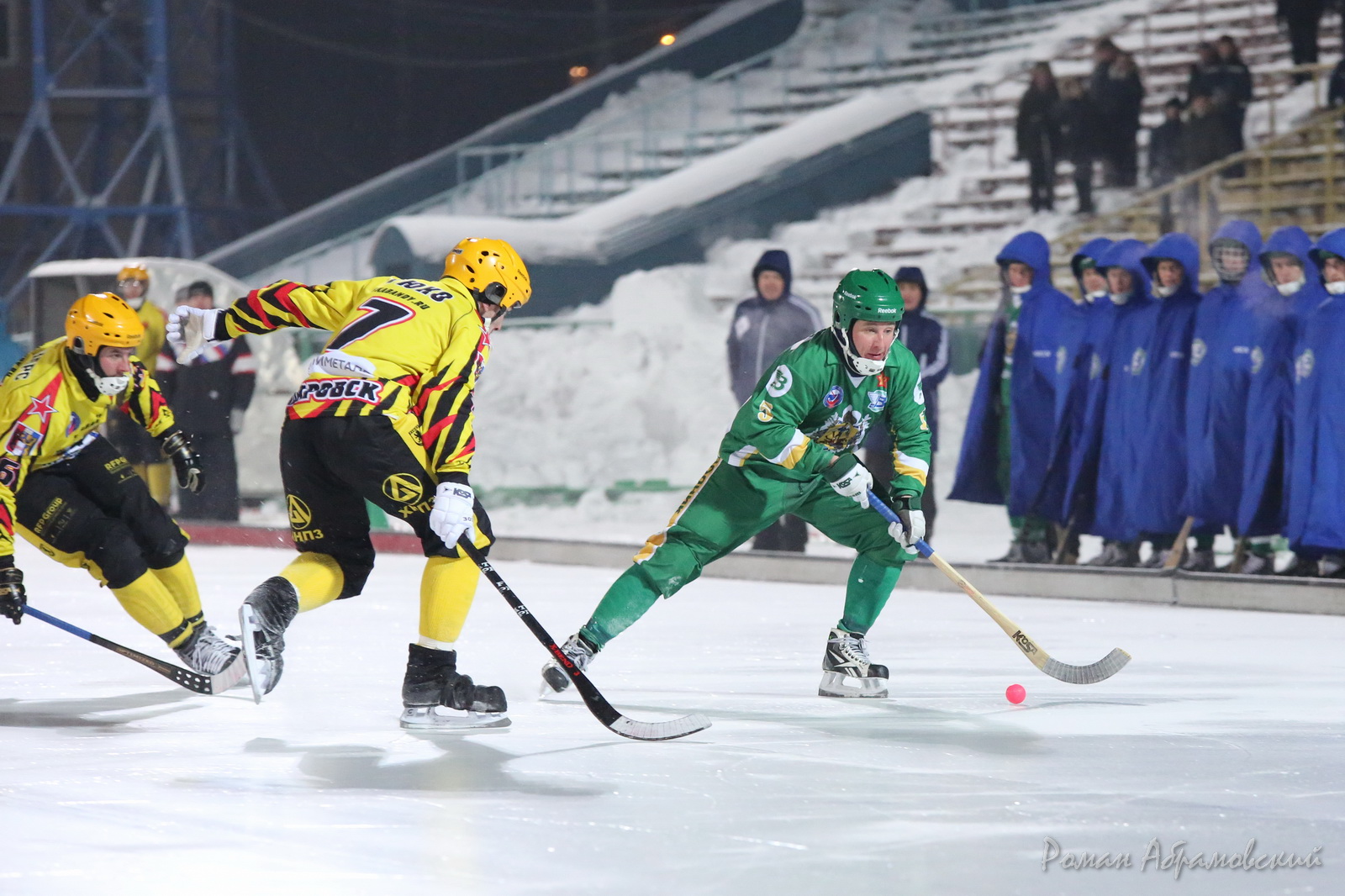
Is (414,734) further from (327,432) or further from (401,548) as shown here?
(401,548)

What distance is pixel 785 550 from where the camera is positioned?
30.3 ft

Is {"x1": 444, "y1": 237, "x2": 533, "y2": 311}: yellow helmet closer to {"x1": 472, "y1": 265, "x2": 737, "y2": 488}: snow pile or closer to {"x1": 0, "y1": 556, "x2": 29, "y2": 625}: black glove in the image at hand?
{"x1": 0, "y1": 556, "x2": 29, "y2": 625}: black glove

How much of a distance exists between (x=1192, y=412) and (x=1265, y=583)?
0.85m

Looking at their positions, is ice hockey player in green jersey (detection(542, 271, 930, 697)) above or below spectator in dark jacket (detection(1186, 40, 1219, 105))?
below

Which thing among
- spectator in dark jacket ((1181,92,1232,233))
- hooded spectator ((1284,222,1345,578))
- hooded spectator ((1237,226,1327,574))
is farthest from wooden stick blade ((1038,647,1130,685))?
spectator in dark jacket ((1181,92,1232,233))

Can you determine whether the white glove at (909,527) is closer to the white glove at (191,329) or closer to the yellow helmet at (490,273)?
the yellow helmet at (490,273)

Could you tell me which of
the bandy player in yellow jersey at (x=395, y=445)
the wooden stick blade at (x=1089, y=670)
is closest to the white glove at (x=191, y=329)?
the bandy player in yellow jersey at (x=395, y=445)

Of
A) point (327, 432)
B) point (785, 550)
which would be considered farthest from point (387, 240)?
point (327, 432)

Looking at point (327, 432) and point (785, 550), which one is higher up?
point (327, 432)

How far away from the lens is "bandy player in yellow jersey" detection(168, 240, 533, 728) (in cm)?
445

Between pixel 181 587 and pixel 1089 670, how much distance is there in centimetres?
268

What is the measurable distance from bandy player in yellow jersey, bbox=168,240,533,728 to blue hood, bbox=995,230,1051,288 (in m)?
4.04

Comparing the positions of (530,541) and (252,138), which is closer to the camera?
(530,541)

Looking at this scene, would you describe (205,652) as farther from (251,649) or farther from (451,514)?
(451,514)
